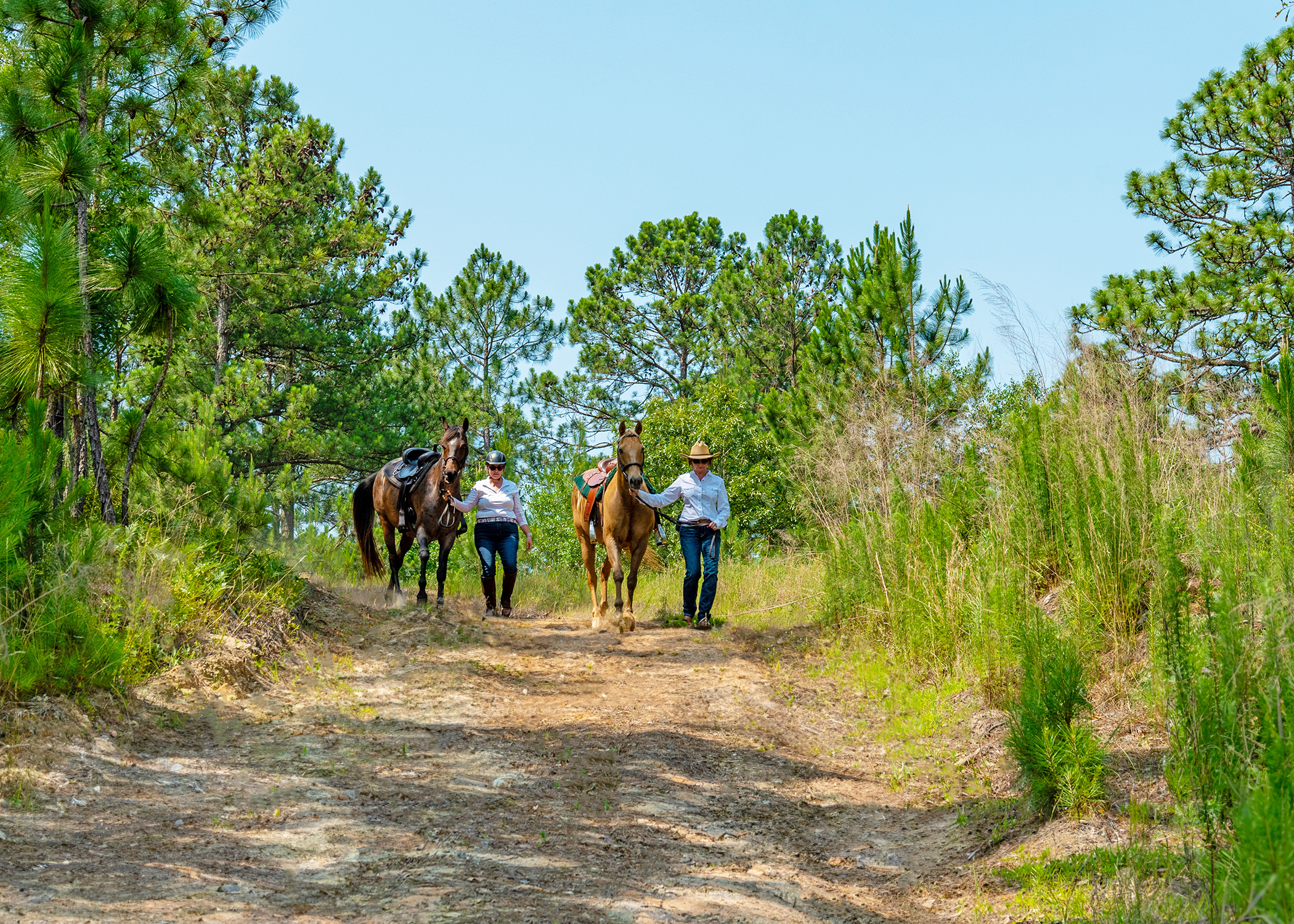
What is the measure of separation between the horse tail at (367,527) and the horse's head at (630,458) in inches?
155

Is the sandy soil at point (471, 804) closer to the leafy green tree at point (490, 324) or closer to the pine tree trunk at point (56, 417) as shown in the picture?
the pine tree trunk at point (56, 417)

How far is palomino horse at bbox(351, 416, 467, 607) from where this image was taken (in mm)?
10930

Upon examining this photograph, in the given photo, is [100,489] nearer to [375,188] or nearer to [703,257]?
[375,188]

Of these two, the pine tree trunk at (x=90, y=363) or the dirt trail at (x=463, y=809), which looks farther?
the pine tree trunk at (x=90, y=363)

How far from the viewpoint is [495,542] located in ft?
37.4

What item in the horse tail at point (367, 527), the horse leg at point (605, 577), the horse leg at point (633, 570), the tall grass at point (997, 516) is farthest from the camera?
the horse tail at point (367, 527)

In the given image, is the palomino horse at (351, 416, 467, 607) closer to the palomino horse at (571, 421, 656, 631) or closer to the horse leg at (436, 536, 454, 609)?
the horse leg at (436, 536, 454, 609)

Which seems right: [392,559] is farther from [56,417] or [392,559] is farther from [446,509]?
[56,417]

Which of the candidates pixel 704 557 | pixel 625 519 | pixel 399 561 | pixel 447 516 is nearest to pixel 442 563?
pixel 447 516

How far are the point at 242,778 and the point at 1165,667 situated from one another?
483 cm

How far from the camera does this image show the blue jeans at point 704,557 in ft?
36.0

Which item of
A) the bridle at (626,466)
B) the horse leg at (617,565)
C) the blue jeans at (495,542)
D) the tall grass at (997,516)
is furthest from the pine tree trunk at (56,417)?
the tall grass at (997,516)

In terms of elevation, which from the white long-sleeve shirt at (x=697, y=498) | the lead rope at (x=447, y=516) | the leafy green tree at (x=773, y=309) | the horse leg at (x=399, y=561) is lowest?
the horse leg at (x=399, y=561)

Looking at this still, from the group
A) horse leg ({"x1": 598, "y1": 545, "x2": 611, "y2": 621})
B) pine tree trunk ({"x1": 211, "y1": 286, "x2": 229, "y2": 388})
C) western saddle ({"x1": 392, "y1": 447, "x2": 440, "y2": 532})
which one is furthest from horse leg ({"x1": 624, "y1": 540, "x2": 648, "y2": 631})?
pine tree trunk ({"x1": 211, "y1": 286, "x2": 229, "y2": 388})
